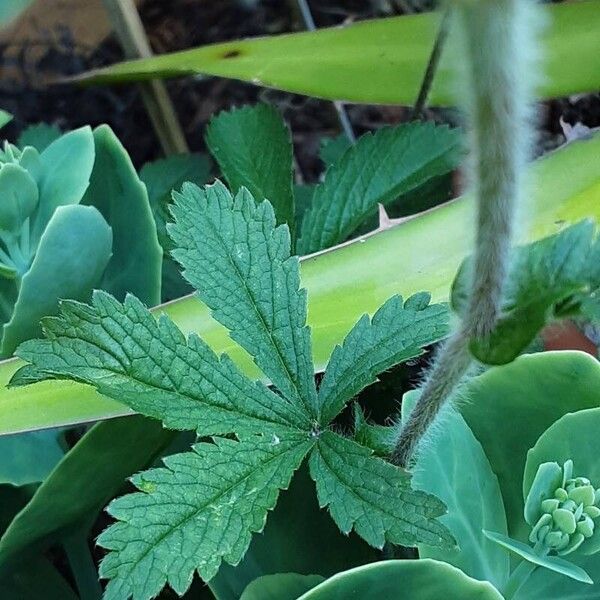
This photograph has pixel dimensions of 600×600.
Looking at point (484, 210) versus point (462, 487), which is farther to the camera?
point (462, 487)

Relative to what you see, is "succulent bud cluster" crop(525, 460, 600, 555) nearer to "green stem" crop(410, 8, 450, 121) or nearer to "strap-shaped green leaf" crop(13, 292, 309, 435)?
"strap-shaped green leaf" crop(13, 292, 309, 435)

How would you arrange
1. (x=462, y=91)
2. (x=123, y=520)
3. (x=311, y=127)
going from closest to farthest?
(x=462, y=91), (x=123, y=520), (x=311, y=127)

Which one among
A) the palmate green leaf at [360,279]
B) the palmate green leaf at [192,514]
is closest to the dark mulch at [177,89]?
the palmate green leaf at [360,279]

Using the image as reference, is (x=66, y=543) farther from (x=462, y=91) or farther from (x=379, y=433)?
(x=462, y=91)

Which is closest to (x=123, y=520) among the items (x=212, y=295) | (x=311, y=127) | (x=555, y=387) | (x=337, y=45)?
(x=212, y=295)

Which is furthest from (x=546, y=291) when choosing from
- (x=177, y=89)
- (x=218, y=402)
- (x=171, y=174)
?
(x=177, y=89)
